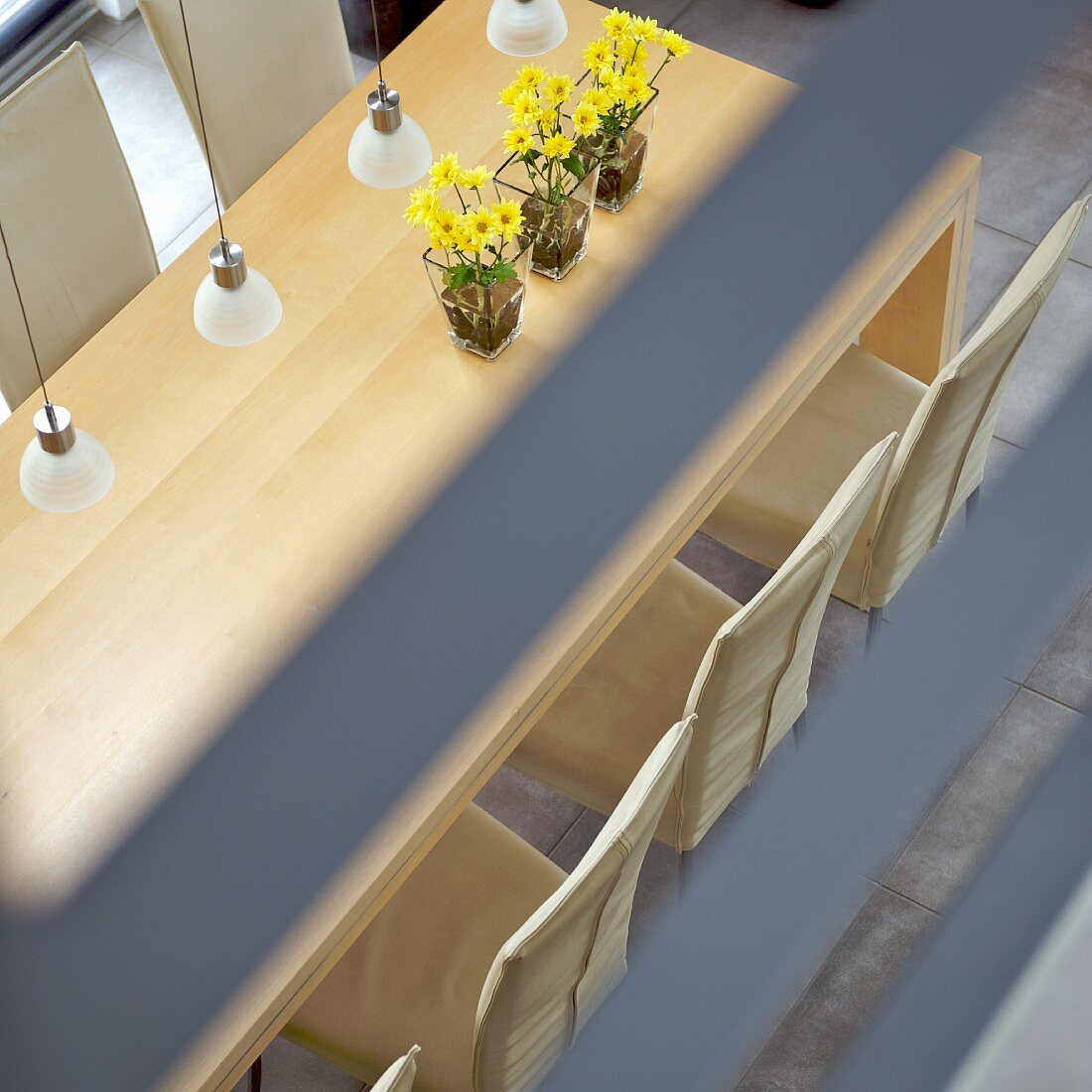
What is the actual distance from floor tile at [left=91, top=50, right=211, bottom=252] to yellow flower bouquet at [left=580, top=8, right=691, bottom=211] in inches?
55.5

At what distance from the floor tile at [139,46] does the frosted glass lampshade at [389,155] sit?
189cm

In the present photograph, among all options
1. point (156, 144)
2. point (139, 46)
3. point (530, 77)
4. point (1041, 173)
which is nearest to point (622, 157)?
point (530, 77)

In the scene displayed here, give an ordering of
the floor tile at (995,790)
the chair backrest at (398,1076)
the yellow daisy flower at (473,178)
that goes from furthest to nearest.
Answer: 1. the yellow daisy flower at (473,178)
2. the chair backrest at (398,1076)
3. the floor tile at (995,790)

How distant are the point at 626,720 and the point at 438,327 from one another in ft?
2.22

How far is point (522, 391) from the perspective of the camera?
0.27 m

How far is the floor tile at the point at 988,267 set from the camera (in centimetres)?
336

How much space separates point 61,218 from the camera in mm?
2582

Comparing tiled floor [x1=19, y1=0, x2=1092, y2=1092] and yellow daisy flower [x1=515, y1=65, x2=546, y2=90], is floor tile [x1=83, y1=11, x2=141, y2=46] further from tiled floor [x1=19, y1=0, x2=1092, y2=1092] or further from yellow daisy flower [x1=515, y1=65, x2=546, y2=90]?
yellow daisy flower [x1=515, y1=65, x2=546, y2=90]

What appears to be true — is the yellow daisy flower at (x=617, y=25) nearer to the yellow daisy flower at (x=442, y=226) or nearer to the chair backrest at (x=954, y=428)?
the yellow daisy flower at (x=442, y=226)

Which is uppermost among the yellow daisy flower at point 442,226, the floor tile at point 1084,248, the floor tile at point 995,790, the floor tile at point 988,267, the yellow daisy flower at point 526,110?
the floor tile at point 995,790

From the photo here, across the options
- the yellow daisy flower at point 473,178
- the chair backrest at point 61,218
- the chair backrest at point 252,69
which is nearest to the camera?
the yellow daisy flower at point 473,178

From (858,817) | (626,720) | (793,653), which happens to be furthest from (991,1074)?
(626,720)

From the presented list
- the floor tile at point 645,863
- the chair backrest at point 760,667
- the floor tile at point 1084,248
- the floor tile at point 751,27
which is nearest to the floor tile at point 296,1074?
the floor tile at point 645,863

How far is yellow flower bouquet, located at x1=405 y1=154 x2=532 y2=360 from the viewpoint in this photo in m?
2.12
